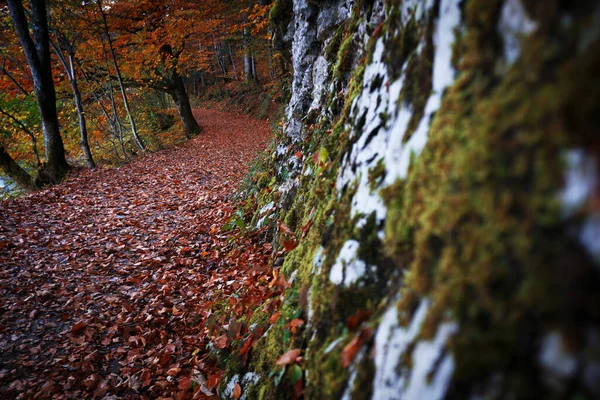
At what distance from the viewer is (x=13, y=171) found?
9680mm

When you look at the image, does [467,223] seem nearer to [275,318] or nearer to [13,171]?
[275,318]

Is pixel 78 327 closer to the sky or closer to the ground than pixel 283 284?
closer to the ground

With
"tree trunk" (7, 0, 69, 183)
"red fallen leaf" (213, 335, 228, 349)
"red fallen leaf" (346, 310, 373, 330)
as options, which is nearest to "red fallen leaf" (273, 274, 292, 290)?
"red fallen leaf" (213, 335, 228, 349)

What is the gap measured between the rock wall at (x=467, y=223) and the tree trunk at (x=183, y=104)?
16.7m

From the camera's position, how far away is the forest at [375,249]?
2.53ft

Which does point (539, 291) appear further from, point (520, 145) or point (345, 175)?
point (345, 175)

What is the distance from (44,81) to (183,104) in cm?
741

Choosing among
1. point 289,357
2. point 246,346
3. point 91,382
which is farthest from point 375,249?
point 91,382

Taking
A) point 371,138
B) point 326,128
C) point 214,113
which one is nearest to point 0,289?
→ point 326,128

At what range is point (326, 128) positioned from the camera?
4098mm

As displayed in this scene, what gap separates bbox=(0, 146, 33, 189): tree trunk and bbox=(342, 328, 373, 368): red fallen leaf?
11955 mm

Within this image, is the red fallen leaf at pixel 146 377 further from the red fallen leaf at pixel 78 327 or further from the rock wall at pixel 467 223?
the rock wall at pixel 467 223

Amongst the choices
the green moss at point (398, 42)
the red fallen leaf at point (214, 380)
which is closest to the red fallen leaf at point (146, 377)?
the red fallen leaf at point (214, 380)

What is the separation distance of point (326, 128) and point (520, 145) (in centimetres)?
333
